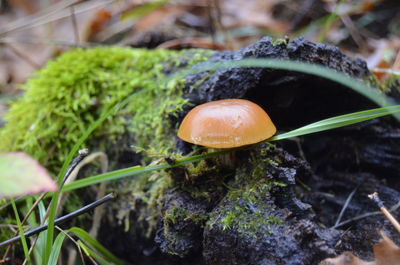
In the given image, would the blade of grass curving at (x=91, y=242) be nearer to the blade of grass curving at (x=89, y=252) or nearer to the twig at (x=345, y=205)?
the blade of grass curving at (x=89, y=252)

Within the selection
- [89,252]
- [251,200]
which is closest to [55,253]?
[89,252]

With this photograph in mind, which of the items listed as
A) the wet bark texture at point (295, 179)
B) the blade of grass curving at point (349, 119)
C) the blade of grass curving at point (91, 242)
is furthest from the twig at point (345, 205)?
the blade of grass curving at point (91, 242)

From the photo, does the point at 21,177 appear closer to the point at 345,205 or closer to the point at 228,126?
the point at 228,126

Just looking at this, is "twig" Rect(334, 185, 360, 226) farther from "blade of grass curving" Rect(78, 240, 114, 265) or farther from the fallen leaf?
the fallen leaf

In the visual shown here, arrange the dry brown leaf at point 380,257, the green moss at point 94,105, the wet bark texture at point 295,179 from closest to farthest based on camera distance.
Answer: the dry brown leaf at point 380,257, the wet bark texture at point 295,179, the green moss at point 94,105

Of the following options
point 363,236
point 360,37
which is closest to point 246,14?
point 360,37

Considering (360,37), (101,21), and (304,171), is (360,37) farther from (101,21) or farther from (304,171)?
(101,21)
